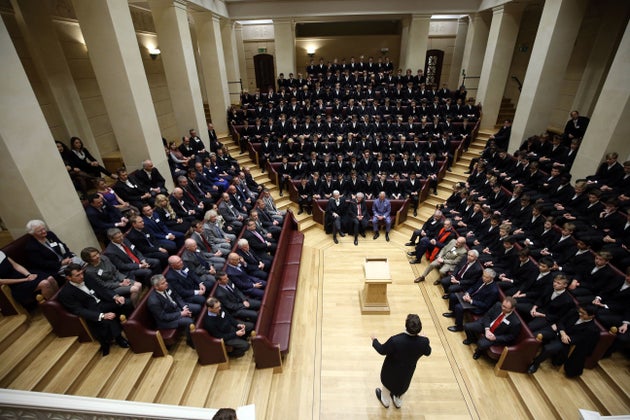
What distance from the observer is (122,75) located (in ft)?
17.7

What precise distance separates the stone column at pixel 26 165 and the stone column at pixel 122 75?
1790 mm

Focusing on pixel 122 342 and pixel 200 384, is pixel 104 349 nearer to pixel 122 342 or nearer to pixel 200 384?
pixel 122 342

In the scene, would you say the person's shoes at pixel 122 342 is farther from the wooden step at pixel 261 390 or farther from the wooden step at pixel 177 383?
the wooden step at pixel 261 390

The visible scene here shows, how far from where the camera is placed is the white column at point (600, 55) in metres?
7.64

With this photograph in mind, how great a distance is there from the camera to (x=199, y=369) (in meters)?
3.73

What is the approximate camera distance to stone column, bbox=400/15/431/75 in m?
11.9

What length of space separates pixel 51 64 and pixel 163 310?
20.6 ft

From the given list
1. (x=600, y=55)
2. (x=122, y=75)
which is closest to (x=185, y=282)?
(x=122, y=75)

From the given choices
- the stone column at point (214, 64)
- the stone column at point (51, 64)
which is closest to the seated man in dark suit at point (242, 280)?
the stone column at point (51, 64)

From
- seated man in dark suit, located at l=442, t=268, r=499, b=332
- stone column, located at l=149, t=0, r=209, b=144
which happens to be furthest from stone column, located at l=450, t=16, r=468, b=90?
seated man in dark suit, located at l=442, t=268, r=499, b=332

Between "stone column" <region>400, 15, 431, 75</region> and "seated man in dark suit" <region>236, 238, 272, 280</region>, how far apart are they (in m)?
11.3

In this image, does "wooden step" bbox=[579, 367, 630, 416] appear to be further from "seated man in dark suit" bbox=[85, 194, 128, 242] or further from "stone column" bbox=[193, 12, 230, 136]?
"stone column" bbox=[193, 12, 230, 136]

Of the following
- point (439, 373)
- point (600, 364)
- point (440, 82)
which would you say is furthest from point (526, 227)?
point (440, 82)

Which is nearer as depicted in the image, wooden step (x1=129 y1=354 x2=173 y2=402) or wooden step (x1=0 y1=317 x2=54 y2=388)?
wooden step (x1=0 y1=317 x2=54 y2=388)
